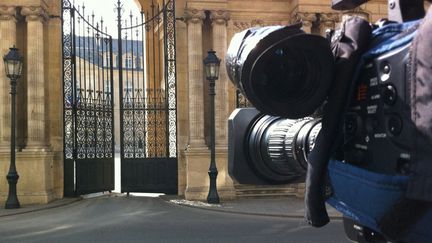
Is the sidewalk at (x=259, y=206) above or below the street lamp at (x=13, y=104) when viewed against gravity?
below

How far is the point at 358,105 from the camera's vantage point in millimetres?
1446

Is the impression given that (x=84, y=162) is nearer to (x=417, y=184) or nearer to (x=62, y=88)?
(x=62, y=88)

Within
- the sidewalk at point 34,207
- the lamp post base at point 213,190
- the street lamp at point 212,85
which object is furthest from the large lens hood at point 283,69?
the lamp post base at point 213,190

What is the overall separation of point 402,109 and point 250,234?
7815 mm

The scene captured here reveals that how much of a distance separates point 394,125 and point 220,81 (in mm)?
13601

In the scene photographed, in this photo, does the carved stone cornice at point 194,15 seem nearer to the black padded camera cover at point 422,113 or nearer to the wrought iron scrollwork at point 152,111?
the wrought iron scrollwork at point 152,111

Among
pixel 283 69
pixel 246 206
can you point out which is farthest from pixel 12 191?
pixel 283 69

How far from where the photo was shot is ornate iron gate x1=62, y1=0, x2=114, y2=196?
599 inches

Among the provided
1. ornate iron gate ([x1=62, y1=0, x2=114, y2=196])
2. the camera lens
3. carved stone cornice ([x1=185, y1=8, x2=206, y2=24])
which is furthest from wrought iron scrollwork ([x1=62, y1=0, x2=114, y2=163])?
the camera lens

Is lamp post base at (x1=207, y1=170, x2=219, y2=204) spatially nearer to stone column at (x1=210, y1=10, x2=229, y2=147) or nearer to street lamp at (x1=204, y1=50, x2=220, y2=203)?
street lamp at (x1=204, y1=50, x2=220, y2=203)

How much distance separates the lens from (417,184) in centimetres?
118

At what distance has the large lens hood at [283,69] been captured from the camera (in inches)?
57.6

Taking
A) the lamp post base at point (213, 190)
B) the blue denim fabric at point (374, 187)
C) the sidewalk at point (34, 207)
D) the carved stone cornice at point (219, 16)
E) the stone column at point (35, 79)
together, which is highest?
the carved stone cornice at point (219, 16)

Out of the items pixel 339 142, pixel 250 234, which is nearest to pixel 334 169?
pixel 339 142
